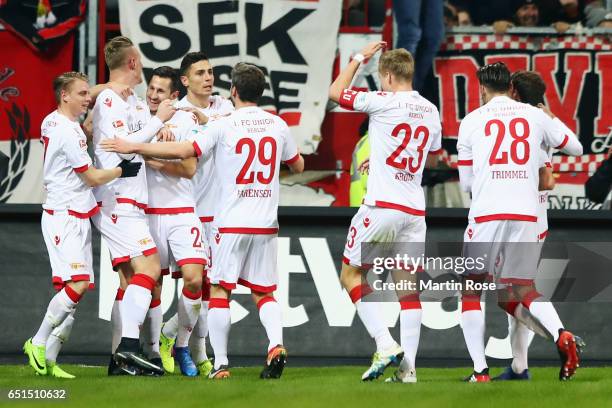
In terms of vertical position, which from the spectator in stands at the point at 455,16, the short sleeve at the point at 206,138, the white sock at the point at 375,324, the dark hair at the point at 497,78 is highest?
the dark hair at the point at 497,78

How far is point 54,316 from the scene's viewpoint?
35.0ft

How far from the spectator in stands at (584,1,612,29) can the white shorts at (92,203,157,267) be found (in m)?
5.63

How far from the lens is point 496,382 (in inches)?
393

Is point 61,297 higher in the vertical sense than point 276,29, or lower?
lower

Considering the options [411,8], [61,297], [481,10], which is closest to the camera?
[61,297]

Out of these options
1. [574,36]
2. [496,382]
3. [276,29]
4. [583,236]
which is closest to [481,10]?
[574,36]

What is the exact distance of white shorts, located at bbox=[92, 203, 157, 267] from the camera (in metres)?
10.7

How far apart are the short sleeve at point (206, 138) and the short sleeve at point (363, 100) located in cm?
89

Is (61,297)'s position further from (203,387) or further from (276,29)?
(276,29)

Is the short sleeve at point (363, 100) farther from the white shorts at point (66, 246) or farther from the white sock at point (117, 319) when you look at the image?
the white sock at point (117, 319)

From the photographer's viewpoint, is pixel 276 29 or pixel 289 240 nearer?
pixel 289 240

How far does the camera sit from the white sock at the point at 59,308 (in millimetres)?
10617

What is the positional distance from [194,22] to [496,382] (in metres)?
5.44

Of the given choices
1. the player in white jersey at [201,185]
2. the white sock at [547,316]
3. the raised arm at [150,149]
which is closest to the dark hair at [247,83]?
the raised arm at [150,149]
